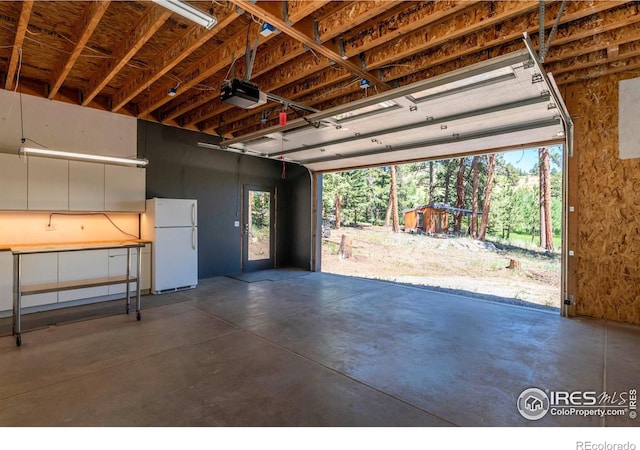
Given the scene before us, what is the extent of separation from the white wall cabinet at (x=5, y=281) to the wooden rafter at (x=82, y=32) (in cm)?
A: 250

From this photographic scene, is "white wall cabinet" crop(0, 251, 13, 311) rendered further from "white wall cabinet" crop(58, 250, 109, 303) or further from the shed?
the shed

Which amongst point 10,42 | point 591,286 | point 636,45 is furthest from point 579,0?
point 10,42

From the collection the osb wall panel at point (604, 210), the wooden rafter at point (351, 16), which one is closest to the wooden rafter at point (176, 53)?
the wooden rafter at point (351, 16)

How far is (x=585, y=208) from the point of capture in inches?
166

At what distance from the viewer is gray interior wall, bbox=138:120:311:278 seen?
6059 millimetres

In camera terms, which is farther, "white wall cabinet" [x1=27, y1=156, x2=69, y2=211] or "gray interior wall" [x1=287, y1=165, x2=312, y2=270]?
"gray interior wall" [x1=287, y1=165, x2=312, y2=270]

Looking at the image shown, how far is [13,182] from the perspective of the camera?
4.20 meters

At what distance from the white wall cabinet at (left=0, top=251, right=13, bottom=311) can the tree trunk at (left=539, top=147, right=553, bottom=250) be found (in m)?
11.5

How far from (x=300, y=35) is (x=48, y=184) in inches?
170

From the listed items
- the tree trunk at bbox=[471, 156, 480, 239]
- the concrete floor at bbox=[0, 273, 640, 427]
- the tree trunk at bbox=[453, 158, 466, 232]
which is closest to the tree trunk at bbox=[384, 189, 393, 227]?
the tree trunk at bbox=[453, 158, 466, 232]

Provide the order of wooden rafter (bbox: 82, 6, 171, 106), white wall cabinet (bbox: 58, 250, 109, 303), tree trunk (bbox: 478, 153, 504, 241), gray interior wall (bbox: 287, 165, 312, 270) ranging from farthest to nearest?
1. tree trunk (bbox: 478, 153, 504, 241)
2. gray interior wall (bbox: 287, 165, 312, 270)
3. white wall cabinet (bbox: 58, 250, 109, 303)
4. wooden rafter (bbox: 82, 6, 171, 106)

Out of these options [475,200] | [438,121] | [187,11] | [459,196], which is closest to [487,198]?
[475,200]

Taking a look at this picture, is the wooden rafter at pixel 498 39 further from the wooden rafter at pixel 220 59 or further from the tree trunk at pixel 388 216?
the tree trunk at pixel 388 216

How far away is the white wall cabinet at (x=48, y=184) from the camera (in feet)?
14.2
